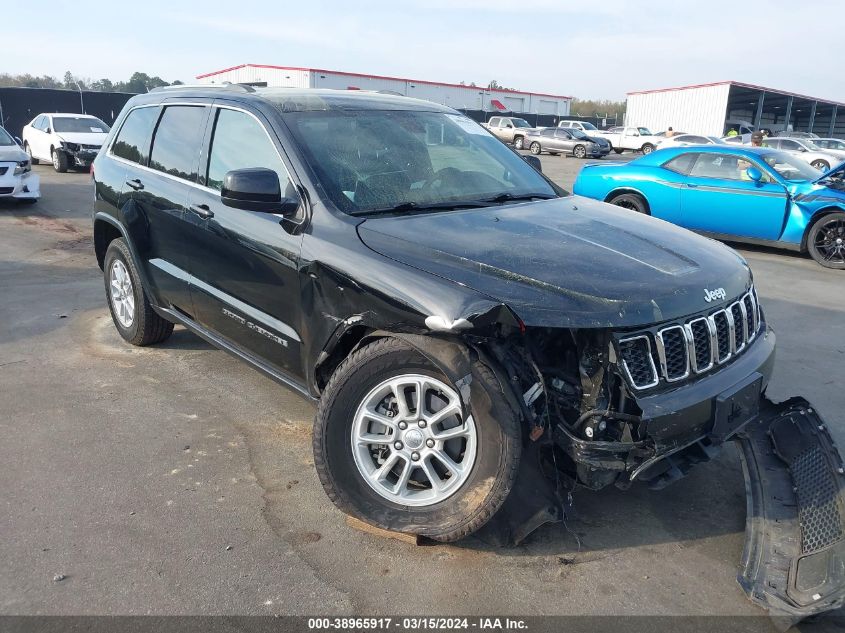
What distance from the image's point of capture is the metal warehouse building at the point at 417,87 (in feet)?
160

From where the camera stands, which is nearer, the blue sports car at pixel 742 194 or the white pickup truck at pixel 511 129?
the blue sports car at pixel 742 194

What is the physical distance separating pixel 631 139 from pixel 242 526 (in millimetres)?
39532

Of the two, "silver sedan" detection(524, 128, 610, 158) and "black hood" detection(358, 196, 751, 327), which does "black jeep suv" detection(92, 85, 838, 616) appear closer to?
"black hood" detection(358, 196, 751, 327)

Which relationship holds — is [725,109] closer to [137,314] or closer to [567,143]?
[567,143]

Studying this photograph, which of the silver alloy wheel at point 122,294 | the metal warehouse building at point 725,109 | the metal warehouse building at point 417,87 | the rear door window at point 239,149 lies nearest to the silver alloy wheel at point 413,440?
the rear door window at point 239,149

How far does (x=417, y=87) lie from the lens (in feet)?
183

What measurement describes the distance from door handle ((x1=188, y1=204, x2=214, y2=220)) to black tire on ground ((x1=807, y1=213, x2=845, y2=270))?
8.63 m

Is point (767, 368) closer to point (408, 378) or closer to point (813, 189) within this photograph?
point (408, 378)

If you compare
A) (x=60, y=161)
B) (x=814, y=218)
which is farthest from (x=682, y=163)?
(x=60, y=161)

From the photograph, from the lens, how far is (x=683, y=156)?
10922mm

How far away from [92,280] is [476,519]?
6.67 meters

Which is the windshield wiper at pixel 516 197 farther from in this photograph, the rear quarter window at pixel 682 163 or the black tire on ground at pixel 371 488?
the rear quarter window at pixel 682 163

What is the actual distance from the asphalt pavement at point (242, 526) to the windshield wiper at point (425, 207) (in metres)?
1.44

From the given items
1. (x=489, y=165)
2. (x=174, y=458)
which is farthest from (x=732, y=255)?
(x=174, y=458)
